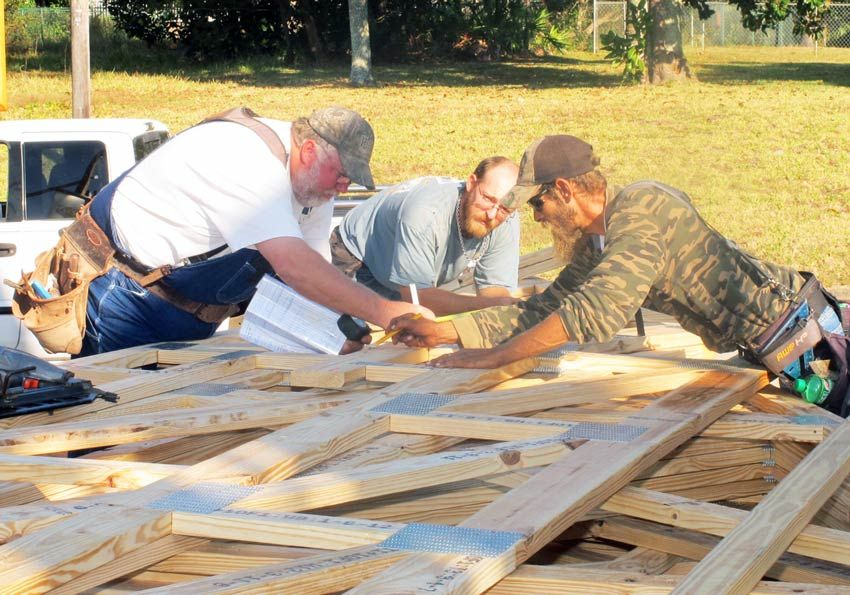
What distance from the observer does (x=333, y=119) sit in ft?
15.5

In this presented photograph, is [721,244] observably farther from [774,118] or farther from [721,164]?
[774,118]

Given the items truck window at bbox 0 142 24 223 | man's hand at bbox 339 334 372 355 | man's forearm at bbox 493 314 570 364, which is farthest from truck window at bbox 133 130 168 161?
man's forearm at bbox 493 314 570 364

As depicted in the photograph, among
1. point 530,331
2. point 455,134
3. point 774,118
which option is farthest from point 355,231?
point 774,118

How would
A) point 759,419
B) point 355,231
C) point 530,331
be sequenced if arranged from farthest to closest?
point 355,231 → point 530,331 → point 759,419

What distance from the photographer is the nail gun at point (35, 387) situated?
12.4ft

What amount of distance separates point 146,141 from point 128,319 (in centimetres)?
288

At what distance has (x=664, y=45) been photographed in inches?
933

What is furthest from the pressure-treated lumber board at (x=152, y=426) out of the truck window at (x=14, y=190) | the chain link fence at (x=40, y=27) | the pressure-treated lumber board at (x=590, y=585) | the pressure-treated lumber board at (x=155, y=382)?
the chain link fence at (x=40, y=27)

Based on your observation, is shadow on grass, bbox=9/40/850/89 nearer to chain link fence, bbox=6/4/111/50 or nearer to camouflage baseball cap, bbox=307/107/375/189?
chain link fence, bbox=6/4/111/50

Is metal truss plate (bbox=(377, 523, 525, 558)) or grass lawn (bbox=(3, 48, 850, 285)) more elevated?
grass lawn (bbox=(3, 48, 850, 285))

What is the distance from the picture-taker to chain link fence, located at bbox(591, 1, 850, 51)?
35250 mm

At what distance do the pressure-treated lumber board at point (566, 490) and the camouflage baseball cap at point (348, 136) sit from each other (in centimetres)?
159

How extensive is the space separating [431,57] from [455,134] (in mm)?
15196

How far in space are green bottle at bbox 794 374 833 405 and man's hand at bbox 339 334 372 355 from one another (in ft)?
5.68
